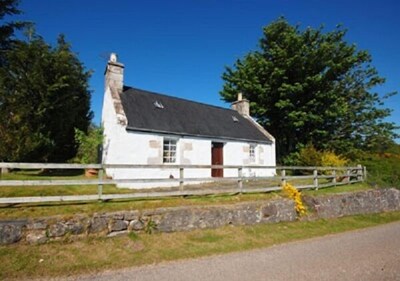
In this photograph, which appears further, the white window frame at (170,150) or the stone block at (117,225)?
the white window frame at (170,150)

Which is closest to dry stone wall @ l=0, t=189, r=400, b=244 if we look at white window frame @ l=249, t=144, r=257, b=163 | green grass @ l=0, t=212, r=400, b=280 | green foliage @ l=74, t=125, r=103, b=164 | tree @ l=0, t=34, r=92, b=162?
green grass @ l=0, t=212, r=400, b=280

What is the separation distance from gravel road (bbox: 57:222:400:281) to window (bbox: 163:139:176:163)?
763 cm

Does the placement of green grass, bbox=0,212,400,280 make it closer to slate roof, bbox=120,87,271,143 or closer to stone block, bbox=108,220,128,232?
stone block, bbox=108,220,128,232

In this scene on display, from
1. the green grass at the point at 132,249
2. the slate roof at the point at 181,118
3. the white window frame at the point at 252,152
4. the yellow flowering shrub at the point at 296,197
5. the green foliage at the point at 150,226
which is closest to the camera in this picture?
the green grass at the point at 132,249

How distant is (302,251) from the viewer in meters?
6.76

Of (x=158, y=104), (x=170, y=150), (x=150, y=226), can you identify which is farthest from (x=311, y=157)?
(x=150, y=226)

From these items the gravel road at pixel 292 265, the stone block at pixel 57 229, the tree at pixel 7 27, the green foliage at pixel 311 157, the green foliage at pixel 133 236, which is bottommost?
the gravel road at pixel 292 265

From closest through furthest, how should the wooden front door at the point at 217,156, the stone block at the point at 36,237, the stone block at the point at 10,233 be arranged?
the stone block at the point at 10,233
the stone block at the point at 36,237
the wooden front door at the point at 217,156

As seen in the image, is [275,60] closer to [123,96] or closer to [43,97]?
[123,96]

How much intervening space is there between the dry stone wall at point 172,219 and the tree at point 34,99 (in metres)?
8.18

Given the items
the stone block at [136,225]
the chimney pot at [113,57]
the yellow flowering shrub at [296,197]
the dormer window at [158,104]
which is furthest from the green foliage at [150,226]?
the chimney pot at [113,57]

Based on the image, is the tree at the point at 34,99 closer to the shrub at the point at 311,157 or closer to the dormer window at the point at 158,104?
the dormer window at the point at 158,104

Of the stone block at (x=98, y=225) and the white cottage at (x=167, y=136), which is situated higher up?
the white cottage at (x=167, y=136)

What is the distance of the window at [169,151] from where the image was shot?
13.6m
